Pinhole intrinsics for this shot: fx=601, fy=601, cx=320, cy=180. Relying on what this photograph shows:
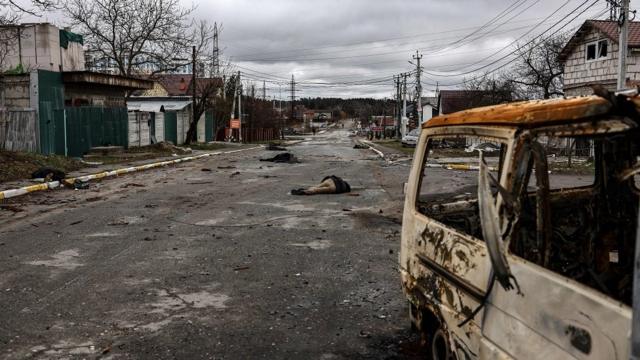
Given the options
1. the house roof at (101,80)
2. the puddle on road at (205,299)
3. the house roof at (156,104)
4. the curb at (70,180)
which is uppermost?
the house roof at (101,80)

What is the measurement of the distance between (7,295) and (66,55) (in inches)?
962

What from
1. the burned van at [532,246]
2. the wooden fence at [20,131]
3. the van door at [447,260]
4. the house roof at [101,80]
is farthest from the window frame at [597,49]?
the burned van at [532,246]

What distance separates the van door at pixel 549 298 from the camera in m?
1.99

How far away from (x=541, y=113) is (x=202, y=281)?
443 cm

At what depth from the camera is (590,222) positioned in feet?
10.7

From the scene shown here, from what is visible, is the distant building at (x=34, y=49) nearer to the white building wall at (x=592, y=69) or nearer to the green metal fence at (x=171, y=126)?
the green metal fence at (x=171, y=126)

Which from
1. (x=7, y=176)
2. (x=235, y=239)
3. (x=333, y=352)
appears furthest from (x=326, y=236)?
(x=7, y=176)

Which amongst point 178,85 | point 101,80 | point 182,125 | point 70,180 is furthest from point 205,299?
point 178,85

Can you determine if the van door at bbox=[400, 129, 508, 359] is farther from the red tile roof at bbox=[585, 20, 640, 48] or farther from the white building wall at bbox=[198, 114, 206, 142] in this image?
the white building wall at bbox=[198, 114, 206, 142]

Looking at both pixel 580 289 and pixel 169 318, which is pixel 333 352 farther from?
pixel 580 289

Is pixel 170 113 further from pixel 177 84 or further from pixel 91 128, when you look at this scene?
pixel 177 84

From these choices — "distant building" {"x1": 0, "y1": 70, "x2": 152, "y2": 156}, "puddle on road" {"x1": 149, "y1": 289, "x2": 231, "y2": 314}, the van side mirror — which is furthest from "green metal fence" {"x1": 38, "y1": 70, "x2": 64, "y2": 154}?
the van side mirror

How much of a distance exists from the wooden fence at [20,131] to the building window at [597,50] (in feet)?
86.7

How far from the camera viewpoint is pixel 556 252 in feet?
9.97
